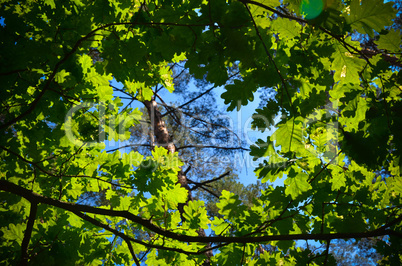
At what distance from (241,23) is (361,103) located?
3.49ft

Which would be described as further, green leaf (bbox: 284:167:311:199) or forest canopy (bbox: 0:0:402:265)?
green leaf (bbox: 284:167:311:199)

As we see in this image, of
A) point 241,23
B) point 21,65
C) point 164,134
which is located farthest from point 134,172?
point 164,134

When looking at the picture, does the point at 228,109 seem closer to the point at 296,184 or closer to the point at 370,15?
the point at 296,184

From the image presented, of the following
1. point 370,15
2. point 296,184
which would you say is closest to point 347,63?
point 370,15

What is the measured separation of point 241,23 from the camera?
136 cm

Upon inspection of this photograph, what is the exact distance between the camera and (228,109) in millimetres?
1623

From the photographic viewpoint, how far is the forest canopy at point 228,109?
1.50m

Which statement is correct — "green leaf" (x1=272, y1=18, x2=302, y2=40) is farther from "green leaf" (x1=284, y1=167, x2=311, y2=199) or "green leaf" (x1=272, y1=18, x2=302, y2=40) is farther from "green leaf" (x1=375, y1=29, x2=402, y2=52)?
"green leaf" (x1=284, y1=167, x2=311, y2=199)

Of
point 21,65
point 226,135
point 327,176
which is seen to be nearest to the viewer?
point 21,65

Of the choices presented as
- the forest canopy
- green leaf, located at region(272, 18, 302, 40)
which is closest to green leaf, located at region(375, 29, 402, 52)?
the forest canopy

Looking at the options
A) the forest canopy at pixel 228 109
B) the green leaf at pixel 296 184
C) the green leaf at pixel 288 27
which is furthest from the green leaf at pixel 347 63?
the green leaf at pixel 296 184

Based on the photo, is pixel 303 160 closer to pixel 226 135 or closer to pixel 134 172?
pixel 134 172

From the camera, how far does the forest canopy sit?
4.91 feet

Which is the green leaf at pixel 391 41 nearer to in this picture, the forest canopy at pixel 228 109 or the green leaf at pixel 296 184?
the forest canopy at pixel 228 109
